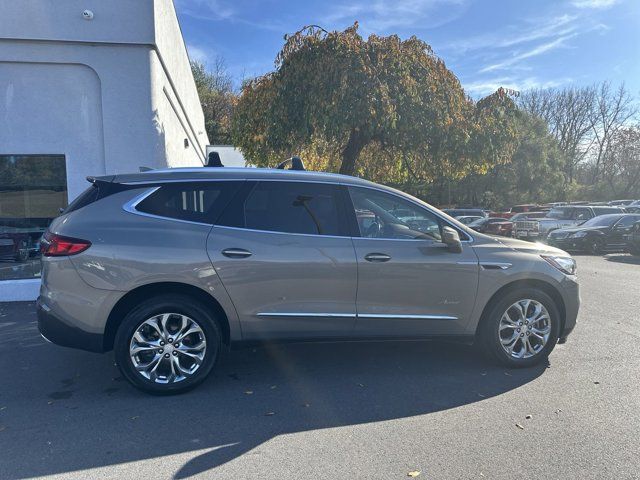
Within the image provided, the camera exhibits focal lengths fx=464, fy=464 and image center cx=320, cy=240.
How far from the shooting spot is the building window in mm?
8227

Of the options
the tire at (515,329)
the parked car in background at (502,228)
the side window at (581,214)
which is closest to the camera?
the tire at (515,329)

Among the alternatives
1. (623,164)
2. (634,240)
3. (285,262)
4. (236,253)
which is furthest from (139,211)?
(623,164)

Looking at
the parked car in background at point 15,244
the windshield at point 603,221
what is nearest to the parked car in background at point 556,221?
the windshield at point 603,221

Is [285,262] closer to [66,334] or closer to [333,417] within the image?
[333,417]

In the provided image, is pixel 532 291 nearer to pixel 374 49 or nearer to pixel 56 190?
pixel 374 49

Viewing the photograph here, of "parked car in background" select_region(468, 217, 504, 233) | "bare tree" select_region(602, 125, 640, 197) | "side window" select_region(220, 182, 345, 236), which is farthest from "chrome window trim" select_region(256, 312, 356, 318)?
"bare tree" select_region(602, 125, 640, 197)

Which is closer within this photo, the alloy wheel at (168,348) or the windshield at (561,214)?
→ the alloy wheel at (168,348)

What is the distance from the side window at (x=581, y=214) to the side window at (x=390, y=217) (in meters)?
18.6

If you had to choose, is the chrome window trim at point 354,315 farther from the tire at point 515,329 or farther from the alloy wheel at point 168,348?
the alloy wheel at point 168,348

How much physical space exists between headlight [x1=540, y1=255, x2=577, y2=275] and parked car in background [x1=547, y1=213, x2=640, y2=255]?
43.4ft

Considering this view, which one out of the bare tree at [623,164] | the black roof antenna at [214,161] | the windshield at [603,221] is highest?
the bare tree at [623,164]

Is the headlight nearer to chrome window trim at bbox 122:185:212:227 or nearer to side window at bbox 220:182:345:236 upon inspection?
side window at bbox 220:182:345:236

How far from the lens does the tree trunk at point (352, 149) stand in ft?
37.9

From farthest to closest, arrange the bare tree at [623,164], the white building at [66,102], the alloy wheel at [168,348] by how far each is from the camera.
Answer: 1. the bare tree at [623,164]
2. the white building at [66,102]
3. the alloy wheel at [168,348]
